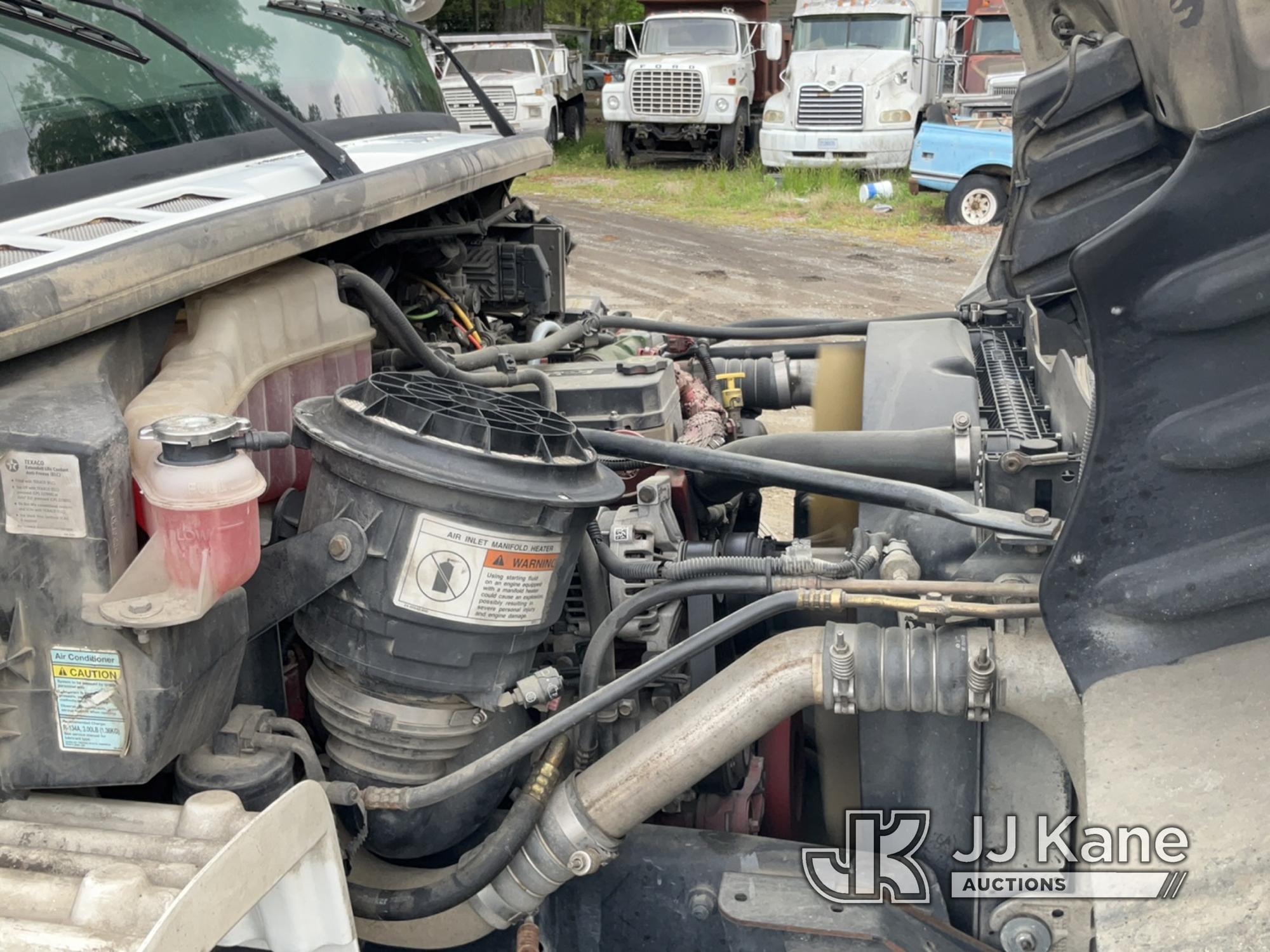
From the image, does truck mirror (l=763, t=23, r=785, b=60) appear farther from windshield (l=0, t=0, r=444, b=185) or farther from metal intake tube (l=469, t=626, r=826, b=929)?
metal intake tube (l=469, t=626, r=826, b=929)

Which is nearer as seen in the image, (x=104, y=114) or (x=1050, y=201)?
(x=104, y=114)

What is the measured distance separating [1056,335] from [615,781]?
1.31m

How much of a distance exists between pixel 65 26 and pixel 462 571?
1051 mm

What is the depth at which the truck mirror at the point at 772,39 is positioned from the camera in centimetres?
1678

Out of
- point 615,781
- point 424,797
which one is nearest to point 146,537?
point 424,797

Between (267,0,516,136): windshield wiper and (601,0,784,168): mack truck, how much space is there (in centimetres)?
1375

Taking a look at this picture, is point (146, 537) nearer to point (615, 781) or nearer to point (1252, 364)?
point (615, 781)

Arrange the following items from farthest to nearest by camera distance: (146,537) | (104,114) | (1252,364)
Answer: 1. (104,114)
2. (146,537)
3. (1252,364)

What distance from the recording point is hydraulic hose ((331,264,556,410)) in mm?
2096

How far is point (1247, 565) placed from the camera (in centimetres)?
130

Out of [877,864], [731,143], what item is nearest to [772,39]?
[731,143]

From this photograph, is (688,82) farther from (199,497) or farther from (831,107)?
(199,497)

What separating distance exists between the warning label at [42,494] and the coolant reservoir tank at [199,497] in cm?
8

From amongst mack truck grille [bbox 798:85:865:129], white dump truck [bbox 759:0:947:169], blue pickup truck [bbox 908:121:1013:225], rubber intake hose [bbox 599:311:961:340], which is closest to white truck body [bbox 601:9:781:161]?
white dump truck [bbox 759:0:947:169]
